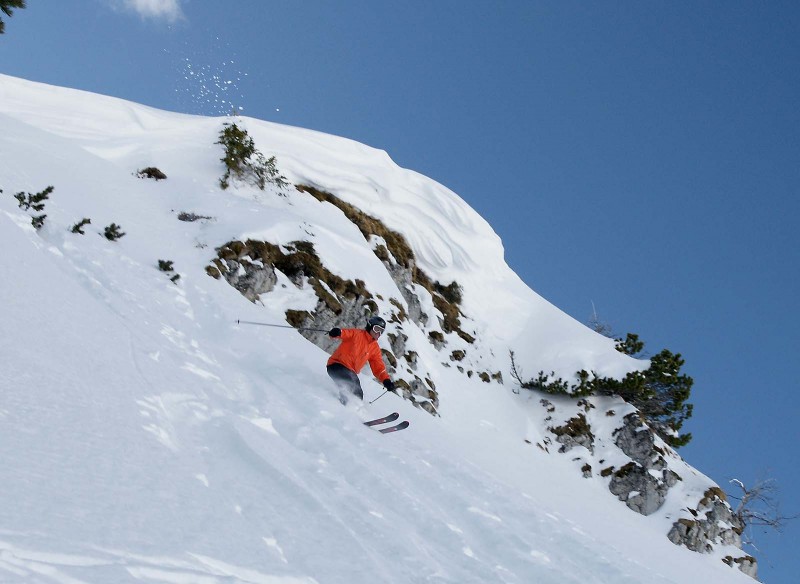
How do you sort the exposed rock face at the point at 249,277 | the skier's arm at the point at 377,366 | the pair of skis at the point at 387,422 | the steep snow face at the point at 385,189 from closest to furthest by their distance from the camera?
1. the pair of skis at the point at 387,422
2. the skier's arm at the point at 377,366
3. the exposed rock face at the point at 249,277
4. the steep snow face at the point at 385,189

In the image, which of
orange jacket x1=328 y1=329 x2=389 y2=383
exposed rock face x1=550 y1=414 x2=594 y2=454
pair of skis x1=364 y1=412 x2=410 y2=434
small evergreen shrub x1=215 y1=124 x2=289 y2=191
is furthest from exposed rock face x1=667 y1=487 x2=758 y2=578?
small evergreen shrub x1=215 y1=124 x2=289 y2=191

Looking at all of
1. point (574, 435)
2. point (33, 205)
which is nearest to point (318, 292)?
point (33, 205)

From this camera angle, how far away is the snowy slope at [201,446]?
3.67 m

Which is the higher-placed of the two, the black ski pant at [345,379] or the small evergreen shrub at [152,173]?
the small evergreen shrub at [152,173]

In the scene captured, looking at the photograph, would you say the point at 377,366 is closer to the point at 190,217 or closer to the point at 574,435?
the point at 190,217

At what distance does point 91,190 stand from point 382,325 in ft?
31.5

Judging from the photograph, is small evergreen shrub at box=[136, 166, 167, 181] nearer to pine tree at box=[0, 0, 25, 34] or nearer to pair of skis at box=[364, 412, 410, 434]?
pine tree at box=[0, 0, 25, 34]

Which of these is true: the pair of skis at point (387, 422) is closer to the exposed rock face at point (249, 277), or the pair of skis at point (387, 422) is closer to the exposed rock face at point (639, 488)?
the exposed rock face at point (249, 277)

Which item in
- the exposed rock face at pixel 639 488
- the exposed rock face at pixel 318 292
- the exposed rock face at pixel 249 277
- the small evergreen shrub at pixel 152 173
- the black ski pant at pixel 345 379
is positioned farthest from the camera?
the exposed rock face at pixel 639 488

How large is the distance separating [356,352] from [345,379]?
52cm

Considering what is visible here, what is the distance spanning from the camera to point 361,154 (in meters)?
29.6

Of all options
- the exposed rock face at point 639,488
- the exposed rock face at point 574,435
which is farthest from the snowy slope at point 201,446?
the exposed rock face at point 574,435

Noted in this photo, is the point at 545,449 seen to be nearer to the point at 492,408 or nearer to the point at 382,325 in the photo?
the point at 492,408

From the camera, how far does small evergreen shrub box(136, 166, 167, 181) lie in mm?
18969
